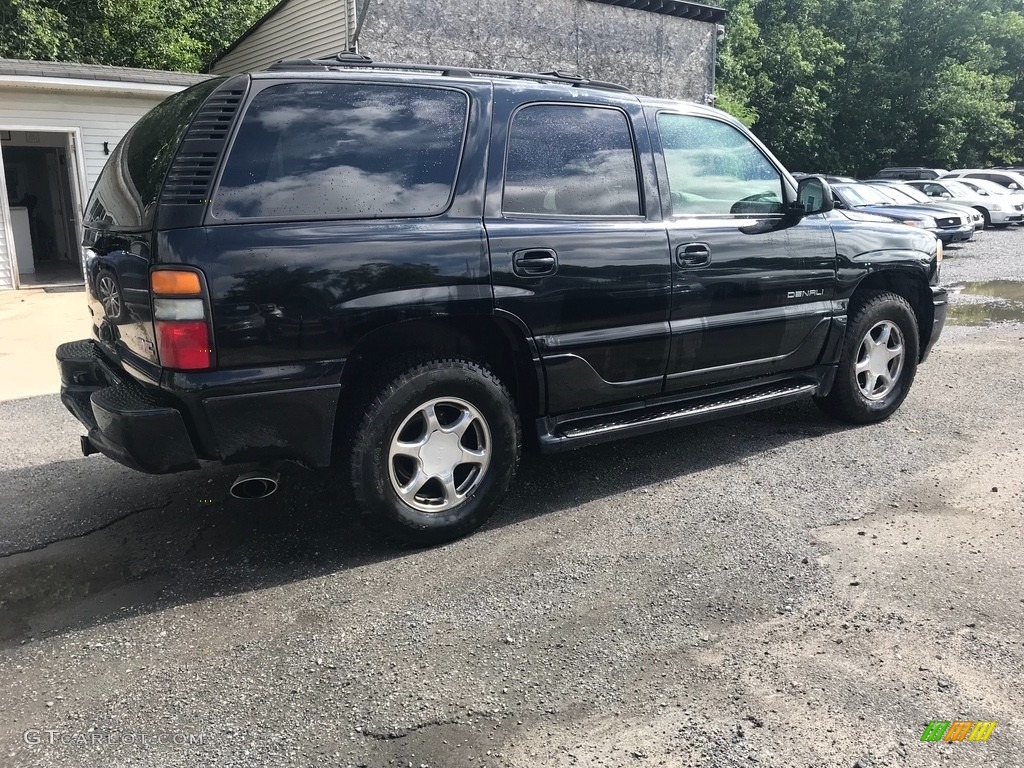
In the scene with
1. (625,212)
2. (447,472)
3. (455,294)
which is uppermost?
(625,212)

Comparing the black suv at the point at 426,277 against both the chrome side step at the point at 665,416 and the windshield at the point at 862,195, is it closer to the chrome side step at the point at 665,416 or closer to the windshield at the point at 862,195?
the chrome side step at the point at 665,416

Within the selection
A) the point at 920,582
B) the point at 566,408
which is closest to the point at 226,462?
the point at 566,408

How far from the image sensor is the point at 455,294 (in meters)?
3.62

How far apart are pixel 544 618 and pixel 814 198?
9.99 feet

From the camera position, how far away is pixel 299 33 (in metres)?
15.1

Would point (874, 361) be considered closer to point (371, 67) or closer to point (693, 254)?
point (693, 254)

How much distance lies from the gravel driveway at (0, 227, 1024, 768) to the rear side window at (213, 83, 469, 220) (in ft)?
5.04

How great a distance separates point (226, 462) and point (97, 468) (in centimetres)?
194

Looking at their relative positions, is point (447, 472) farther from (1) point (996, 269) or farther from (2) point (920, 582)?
(1) point (996, 269)

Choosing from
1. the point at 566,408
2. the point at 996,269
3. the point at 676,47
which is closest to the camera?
the point at 566,408

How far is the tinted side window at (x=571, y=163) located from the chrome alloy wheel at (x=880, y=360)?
2.12 meters

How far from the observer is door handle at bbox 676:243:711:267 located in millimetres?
4297

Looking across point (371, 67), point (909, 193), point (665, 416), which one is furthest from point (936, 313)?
point (909, 193)

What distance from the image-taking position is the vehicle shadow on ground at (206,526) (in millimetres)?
3424
